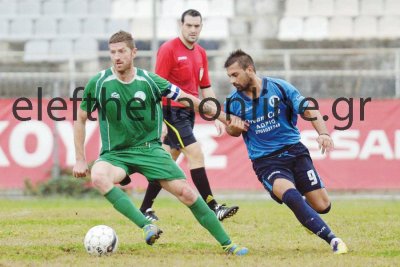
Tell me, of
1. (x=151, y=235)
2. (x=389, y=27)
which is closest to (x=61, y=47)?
(x=389, y=27)

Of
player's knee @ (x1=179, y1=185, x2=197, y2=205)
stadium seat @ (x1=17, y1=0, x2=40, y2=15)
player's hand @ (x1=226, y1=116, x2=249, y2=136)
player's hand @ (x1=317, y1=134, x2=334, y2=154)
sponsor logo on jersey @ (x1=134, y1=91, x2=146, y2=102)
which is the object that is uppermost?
stadium seat @ (x1=17, y1=0, x2=40, y2=15)

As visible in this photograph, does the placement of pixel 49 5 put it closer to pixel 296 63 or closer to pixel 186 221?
pixel 296 63

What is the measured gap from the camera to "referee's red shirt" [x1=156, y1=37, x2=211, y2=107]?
34.8 ft

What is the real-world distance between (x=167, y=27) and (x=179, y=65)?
10721 mm

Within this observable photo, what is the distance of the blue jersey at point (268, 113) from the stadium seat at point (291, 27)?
496 inches

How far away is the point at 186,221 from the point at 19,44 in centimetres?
1139

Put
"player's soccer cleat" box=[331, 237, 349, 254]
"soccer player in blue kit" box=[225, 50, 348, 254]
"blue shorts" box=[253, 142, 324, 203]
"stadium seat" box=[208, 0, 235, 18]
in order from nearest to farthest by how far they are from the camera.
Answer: "player's soccer cleat" box=[331, 237, 349, 254] < "soccer player in blue kit" box=[225, 50, 348, 254] < "blue shorts" box=[253, 142, 324, 203] < "stadium seat" box=[208, 0, 235, 18]

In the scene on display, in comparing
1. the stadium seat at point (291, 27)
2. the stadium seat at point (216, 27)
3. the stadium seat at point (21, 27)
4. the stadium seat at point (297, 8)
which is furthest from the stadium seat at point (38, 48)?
the stadium seat at point (297, 8)

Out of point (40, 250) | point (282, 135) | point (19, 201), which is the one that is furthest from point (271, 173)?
point (19, 201)

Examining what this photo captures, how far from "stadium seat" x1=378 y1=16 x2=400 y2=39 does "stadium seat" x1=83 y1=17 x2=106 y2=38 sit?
7265 mm

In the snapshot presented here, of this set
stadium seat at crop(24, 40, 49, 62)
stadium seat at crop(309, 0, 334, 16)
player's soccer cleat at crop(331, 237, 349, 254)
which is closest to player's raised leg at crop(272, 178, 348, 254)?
player's soccer cleat at crop(331, 237, 349, 254)

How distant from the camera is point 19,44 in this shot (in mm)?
20812

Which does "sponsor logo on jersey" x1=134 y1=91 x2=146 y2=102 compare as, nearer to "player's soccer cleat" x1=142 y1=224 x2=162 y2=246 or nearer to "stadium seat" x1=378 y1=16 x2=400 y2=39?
"player's soccer cleat" x1=142 y1=224 x2=162 y2=246

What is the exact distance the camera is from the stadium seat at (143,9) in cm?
2212
